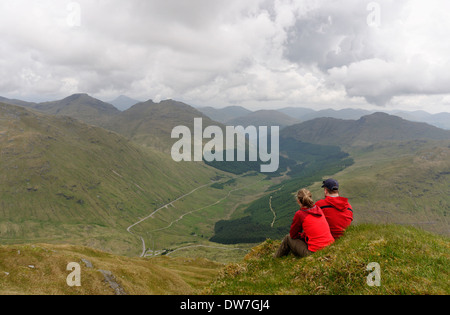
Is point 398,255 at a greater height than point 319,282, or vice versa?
point 398,255

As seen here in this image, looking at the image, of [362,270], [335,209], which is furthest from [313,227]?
[362,270]

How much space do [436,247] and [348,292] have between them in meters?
6.84

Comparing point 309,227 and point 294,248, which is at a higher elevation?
point 309,227

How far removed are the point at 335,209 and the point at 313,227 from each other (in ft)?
8.92

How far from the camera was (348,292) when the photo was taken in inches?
445

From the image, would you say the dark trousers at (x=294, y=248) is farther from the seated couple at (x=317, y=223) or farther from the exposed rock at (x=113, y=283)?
the exposed rock at (x=113, y=283)

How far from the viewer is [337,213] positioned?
59.9 ft

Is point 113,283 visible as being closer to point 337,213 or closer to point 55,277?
point 55,277

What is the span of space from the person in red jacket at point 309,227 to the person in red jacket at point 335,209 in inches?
54.8

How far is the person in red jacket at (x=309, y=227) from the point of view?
16.5 meters

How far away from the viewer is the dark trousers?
17.5m
